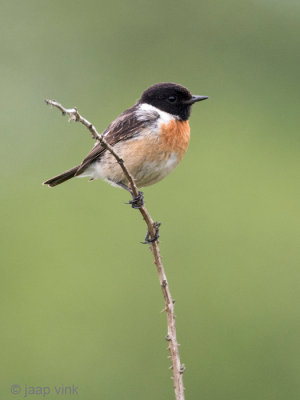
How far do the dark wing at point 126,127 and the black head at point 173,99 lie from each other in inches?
4.9

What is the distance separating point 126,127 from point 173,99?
1.34 ft

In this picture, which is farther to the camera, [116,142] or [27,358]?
[27,358]

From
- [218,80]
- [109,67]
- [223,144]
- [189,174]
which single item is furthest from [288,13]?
[189,174]

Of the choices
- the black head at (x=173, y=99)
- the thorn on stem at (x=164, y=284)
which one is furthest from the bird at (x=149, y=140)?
the thorn on stem at (x=164, y=284)

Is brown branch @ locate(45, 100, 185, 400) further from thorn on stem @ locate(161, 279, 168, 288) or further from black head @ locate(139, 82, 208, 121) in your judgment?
black head @ locate(139, 82, 208, 121)

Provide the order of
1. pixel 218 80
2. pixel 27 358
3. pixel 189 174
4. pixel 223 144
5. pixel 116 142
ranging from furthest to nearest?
pixel 218 80
pixel 223 144
pixel 189 174
pixel 27 358
pixel 116 142

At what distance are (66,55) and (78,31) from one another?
1.53 ft

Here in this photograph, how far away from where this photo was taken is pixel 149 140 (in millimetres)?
5395

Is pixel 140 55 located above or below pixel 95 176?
above

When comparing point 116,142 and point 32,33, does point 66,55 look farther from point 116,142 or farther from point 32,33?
point 116,142

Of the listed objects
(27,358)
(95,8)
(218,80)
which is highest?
(95,8)

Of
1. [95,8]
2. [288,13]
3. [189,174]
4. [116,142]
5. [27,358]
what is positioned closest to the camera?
[116,142]

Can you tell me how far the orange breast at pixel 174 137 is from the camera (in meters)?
5.39

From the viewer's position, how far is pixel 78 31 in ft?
35.9
